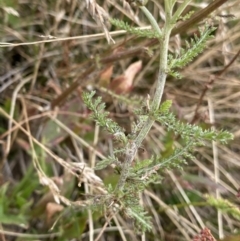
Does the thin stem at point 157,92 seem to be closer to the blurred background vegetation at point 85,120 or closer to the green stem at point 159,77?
the green stem at point 159,77

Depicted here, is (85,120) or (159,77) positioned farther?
(85,120)

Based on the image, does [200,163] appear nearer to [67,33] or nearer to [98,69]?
[98,69]

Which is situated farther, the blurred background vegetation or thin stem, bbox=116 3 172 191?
the blurred background vegetation

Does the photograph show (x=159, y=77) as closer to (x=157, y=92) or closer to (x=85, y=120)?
(x=157, y=92)

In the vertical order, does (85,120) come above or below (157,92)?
below

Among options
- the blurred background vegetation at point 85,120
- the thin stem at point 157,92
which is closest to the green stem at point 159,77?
the thin stem at point 157,92

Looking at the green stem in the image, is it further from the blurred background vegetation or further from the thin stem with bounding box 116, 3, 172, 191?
the blurred background vegetation

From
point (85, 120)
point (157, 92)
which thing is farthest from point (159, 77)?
point (85, 120)

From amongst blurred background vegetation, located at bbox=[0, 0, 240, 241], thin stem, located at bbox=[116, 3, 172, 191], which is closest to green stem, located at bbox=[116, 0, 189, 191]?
thin stem, located at bbox=[116, 3, 172, 191]

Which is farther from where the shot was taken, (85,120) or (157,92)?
(85,120)

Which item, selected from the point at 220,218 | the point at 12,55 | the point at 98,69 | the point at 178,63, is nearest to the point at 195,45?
the point at 178,63
